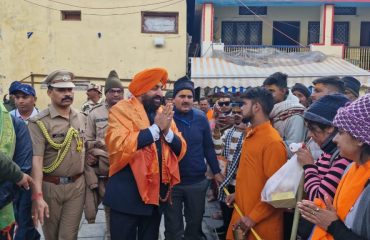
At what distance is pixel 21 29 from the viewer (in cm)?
1727

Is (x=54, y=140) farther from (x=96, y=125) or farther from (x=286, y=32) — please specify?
(x=286, y=32)

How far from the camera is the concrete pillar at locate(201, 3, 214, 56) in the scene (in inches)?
728

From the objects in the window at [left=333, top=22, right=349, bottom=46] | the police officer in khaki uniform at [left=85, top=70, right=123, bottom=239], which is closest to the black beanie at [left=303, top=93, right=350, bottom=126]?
the police officer in khaki uniform at [left=85, top=70, right=123, bottom=239]

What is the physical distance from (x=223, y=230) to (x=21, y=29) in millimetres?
14182

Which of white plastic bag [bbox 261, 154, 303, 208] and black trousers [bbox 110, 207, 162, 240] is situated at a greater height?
white plastic bag [bbox 261, 154, 303, 208]

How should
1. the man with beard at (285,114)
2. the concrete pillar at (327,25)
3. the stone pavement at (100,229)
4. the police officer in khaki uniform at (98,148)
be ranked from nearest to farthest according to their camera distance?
the man with beard at (285,114), the police officer in khaki uniform at (98,148), the stone pavement at (100,229), the concrete pillar at (327,25)

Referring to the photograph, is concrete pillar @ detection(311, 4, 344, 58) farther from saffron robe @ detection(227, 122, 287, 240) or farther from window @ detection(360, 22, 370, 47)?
saffron robe @ detection(227, 122, 287, 240)

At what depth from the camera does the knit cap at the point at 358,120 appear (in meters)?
2.27

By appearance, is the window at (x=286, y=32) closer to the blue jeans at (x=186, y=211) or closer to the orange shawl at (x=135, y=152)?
the blue jeans at (x=186, y=211)

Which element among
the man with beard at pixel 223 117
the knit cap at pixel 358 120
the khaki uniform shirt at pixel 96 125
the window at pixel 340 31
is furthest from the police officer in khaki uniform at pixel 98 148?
the window at pixel 340 31

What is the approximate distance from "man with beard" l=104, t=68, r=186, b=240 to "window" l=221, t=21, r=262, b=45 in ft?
55.2

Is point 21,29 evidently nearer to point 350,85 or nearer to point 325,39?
point 325,39

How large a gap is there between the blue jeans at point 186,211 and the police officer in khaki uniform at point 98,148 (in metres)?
0.78

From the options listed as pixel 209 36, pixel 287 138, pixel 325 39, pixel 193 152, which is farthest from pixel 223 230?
pixel 325 39
